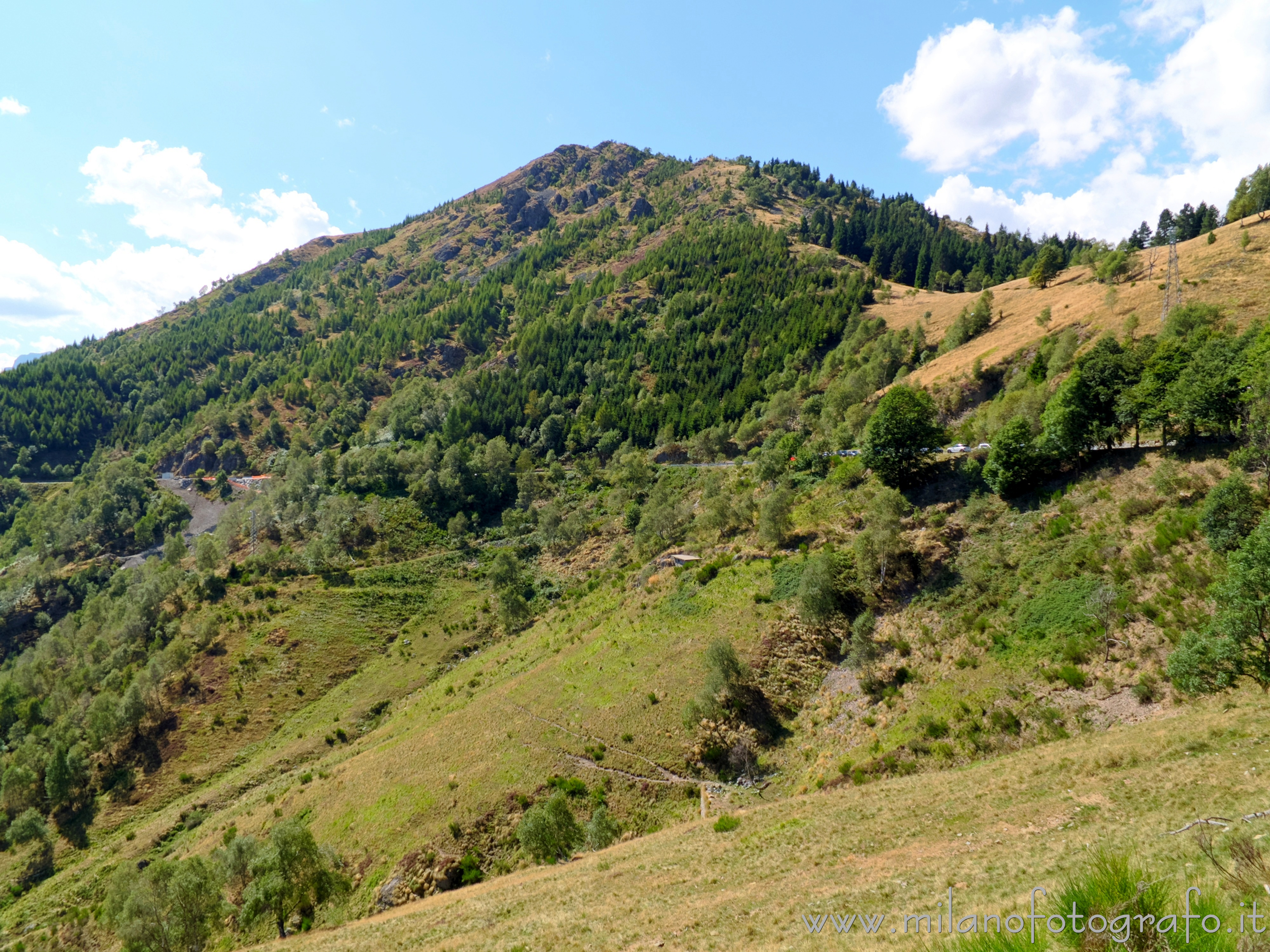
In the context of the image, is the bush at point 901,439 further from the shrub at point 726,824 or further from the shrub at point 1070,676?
the shrub at point 726,824

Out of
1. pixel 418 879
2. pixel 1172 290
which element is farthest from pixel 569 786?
pixel 1172 290

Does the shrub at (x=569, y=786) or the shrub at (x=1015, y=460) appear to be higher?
the shrub at (x=1015, y=460)

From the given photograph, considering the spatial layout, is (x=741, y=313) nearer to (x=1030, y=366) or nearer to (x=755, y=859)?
(x=1030, y=366)

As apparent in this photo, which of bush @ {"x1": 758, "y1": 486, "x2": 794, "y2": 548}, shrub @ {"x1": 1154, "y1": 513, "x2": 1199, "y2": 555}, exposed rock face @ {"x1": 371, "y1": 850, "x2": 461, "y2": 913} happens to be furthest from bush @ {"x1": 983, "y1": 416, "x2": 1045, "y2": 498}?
exposed rock face @ {"x1": 371, "y1": 850, "x2": 461, "y2": 913}

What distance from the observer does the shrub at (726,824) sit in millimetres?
25750

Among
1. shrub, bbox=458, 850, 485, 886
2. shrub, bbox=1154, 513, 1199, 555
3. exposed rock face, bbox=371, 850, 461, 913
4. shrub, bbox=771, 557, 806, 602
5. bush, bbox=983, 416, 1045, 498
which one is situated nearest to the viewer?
exposed rock face, bbox=371, 850, 461, 913

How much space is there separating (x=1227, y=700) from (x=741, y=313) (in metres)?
158

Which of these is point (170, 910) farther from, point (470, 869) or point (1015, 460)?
point (1015, 460)

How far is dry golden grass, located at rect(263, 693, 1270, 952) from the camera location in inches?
547

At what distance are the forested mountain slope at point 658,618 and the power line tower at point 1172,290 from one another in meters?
1.51

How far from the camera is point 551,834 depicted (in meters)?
31.3

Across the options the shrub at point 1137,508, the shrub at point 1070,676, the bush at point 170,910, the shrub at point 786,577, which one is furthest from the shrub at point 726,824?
the shrub at point 1137,508

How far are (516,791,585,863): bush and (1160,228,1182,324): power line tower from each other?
73.6 meters

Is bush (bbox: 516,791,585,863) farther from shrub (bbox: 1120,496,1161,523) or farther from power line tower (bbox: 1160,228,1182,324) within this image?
power line tower (bbox: 1160,228,1182,324)
